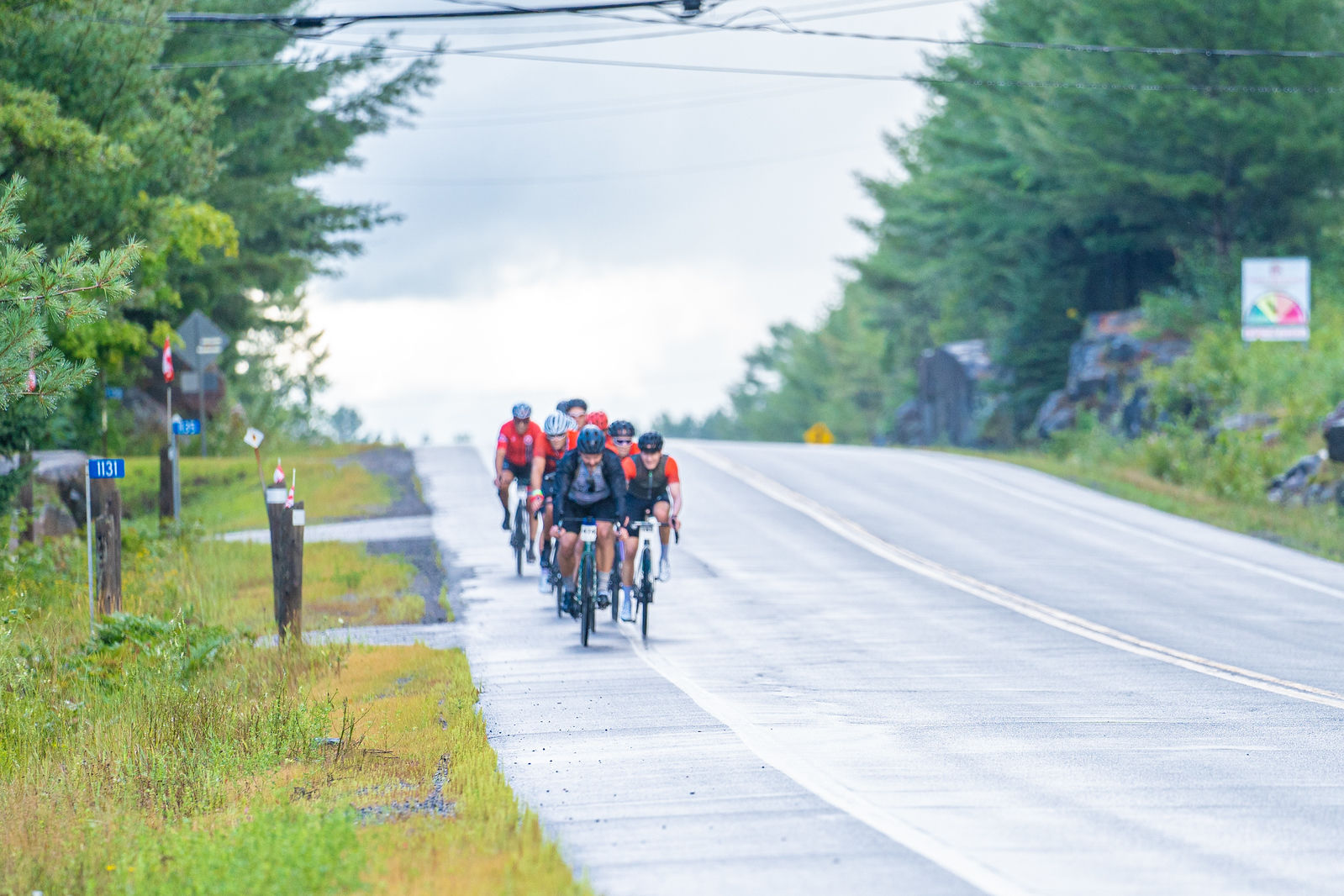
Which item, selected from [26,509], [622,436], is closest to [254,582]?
[26,509]

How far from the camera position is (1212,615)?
16.2 metres

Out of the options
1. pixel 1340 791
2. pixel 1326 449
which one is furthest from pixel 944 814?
pixel 1326 449

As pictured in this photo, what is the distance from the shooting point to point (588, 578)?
14.3m

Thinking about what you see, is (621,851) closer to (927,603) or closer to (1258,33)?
(927,603)

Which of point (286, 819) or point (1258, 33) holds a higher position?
point (1258, 33)

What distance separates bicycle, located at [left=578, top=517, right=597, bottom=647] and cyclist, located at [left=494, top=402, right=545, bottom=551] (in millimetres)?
3986

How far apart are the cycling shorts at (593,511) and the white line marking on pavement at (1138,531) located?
8.42m

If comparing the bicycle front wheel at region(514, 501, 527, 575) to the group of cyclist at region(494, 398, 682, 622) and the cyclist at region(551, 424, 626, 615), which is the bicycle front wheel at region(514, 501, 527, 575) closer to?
the group of cyclist at region(494, 398, 682, 622)

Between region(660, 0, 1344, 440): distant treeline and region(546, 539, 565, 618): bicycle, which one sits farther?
region(660, 0, 1344, 440): distant treeline

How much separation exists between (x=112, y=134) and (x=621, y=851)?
1636cm

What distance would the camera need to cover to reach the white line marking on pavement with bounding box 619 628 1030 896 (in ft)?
21.3

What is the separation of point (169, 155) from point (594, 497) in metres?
9.93

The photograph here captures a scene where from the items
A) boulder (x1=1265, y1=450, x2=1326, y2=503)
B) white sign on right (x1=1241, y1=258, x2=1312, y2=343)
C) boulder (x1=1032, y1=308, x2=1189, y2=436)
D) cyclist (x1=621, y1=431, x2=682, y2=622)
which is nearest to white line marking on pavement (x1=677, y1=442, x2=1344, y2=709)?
cyclist (x1=621, y1=431, x2=682, y2=622)

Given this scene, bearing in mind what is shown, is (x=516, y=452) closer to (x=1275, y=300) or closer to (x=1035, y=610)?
(x=1035, y=610)
